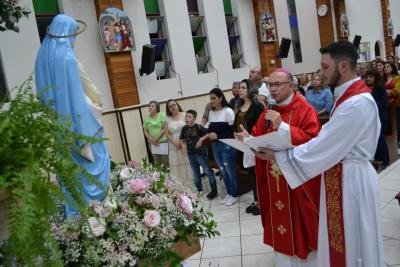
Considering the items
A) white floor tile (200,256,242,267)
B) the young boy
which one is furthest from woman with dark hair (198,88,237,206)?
white floor tile (200,256,242,267)

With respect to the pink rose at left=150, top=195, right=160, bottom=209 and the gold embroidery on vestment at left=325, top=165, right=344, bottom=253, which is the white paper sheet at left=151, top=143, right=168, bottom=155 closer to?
the gold embroidery on vestment at left=325, top=165, right=344, bottom=253

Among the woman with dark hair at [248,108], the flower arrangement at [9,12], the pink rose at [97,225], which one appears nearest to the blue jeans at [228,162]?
the woman with dark hair at [248,108]

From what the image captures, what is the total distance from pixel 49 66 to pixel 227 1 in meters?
8.91

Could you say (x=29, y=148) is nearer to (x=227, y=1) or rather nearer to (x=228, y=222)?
(x=228, y=222)

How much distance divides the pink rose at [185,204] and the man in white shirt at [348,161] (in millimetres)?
888

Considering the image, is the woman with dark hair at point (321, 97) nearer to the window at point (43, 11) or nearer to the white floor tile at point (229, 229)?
the white floor tile at point (229, 229)

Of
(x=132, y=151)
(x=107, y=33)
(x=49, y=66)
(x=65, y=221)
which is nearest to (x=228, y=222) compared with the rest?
(x=49, y=66)

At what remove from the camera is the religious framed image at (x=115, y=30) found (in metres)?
7.66

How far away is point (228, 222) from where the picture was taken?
4.72m

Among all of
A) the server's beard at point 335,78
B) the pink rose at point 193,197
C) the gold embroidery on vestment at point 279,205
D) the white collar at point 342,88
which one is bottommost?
the gold embroidery on vestment at point 279,205

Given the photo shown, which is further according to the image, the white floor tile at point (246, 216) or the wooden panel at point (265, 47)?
the wooden panel at point (265, 47)

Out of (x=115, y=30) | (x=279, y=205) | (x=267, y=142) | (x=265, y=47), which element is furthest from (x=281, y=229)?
(x=265, y=47)

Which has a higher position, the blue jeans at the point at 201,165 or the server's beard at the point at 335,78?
the server's beard at the point at 335,78

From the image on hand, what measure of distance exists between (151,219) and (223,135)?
375cm
